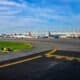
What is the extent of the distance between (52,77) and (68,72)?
133 cm

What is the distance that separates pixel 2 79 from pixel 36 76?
4.69 ft

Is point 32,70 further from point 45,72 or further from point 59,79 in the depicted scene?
point 59,79

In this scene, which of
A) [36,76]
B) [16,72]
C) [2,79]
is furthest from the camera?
[16,72]

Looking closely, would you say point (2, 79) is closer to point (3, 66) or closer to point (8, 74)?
point (8, 74)

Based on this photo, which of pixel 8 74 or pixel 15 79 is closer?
pixel 15 79

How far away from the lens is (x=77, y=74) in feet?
31.4

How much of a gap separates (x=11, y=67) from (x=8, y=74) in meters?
1.47

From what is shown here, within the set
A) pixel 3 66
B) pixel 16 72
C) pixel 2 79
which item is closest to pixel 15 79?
pixel 2 79

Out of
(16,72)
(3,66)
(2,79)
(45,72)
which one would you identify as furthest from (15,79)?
(3,66)

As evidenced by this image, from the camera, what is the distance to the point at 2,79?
841cm

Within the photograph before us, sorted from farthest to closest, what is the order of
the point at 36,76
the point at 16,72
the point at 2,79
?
the point at 16,72
the point at 36,76
the point at 2,79

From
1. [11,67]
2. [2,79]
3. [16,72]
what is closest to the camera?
[2,79]

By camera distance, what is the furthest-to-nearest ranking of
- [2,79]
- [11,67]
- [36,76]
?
[11,67]
[36,76]
[2,79]

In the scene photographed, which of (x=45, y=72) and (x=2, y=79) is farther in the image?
(x=45, y=72)
